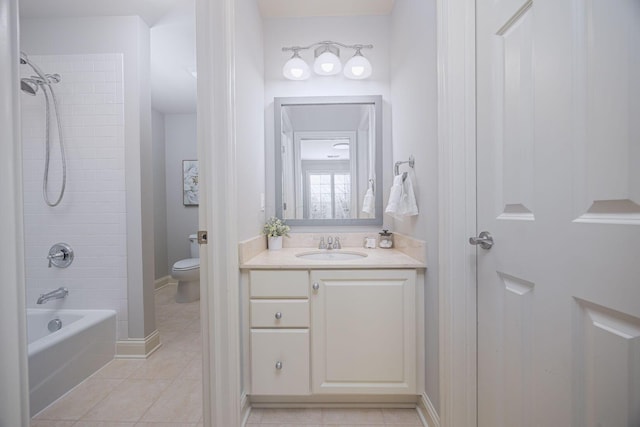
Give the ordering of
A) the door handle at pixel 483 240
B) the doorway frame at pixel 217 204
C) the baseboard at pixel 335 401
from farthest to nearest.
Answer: the baseboard at pixel 335 401
the doorway frame at pixel 217 204
the door handle at pixel 483 240

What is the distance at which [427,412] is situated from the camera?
52.1 inches

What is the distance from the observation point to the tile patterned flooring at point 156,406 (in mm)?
1393

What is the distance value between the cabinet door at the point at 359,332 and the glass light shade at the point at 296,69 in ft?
4.53

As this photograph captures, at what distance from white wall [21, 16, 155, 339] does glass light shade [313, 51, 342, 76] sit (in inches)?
50.9

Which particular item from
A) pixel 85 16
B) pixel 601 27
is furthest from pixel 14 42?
pixel 85 16

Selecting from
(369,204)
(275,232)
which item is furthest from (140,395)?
(369,204)

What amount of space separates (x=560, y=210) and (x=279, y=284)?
1155mm

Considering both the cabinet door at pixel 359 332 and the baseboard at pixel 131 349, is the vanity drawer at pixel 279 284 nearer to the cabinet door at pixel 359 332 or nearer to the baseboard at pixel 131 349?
the cabinet door at pixel 359 332

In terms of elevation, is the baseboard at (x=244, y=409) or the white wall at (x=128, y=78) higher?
the white wall at (x=128, y=78)

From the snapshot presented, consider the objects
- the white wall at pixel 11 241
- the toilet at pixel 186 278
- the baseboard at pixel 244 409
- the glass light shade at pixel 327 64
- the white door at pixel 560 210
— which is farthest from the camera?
the toilet at pixel 186 278

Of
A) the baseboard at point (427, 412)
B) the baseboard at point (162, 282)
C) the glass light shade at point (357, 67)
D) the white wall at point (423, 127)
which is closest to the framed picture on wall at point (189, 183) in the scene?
the baseboard at point (162, 282)

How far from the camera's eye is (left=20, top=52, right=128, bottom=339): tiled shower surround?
197 cm

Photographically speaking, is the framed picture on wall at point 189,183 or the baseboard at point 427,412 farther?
the framed picture on wall at point 189,183

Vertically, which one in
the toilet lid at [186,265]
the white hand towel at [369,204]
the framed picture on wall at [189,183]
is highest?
the framed picture on wall at [189,183]
